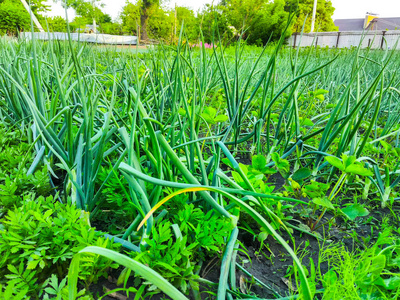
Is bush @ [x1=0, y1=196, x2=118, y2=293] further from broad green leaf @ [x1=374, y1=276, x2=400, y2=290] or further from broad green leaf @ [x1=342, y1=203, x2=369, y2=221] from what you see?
broad green leaf @ [x1=342, y1=203, x2=369, y2=221]

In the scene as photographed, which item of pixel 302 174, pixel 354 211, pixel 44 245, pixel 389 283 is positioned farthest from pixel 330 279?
pixel 44 245

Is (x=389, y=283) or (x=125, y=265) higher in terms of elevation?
(x=125, y=265)

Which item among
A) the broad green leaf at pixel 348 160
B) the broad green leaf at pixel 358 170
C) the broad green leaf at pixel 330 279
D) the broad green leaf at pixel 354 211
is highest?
the broad green leaf at pixel 348 160

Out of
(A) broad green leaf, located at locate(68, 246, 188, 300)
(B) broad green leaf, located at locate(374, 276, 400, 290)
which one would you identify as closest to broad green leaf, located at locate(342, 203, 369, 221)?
(B) broad green leaf, located at locate(374, 276, 400, 290)

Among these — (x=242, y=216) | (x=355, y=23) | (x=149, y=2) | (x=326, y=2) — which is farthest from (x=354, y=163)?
(x=355, y=23)

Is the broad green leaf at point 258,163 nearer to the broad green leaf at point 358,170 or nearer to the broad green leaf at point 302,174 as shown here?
the broad green leaf at point 302,174

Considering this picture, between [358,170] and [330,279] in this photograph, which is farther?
[358,170]

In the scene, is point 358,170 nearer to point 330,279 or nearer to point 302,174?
point 302,174

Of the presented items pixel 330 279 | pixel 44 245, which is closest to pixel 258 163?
pixel 330 279

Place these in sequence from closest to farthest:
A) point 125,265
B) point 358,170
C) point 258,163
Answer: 1. point 125,265
2. point 358,170
3. point 258,163

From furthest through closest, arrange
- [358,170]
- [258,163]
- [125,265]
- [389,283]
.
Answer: [258,163] → [358,170] → [389,283] → [125,265]

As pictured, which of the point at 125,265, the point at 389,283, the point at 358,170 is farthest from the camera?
the point at 358,170

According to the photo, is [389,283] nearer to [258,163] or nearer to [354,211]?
[354,211]

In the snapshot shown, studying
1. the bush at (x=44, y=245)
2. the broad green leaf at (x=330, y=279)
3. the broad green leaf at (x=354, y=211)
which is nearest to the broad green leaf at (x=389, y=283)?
the broad green leaf at (x=330, y=279)
